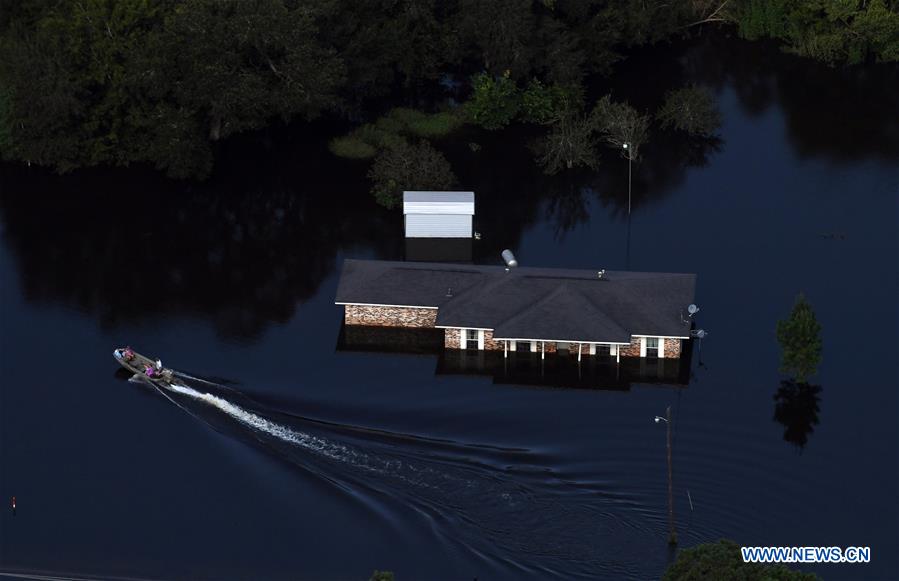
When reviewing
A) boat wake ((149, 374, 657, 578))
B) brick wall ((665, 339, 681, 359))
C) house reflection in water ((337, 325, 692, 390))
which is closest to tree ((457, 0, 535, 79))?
house reflection in water ((337, 325, 692, 390))

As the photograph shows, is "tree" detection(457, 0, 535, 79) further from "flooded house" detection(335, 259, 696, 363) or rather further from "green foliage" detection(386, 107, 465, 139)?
"flooded house" detection(335, 259, 696, 363)

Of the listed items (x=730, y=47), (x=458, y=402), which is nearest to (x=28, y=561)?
(x=458, y=402)

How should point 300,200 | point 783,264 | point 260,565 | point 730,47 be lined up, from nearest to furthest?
point 260,565 < point 783,264 < point 300,200 < point 730,47

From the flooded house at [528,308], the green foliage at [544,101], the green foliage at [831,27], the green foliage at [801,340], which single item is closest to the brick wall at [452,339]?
the flooded house at [528,308]

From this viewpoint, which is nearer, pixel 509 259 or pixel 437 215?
pixel 509 259

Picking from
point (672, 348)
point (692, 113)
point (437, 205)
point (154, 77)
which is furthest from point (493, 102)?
point (672, 348)

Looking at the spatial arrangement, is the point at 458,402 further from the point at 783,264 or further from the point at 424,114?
the point at 424,114

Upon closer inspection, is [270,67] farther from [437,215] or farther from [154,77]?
[437,215]
